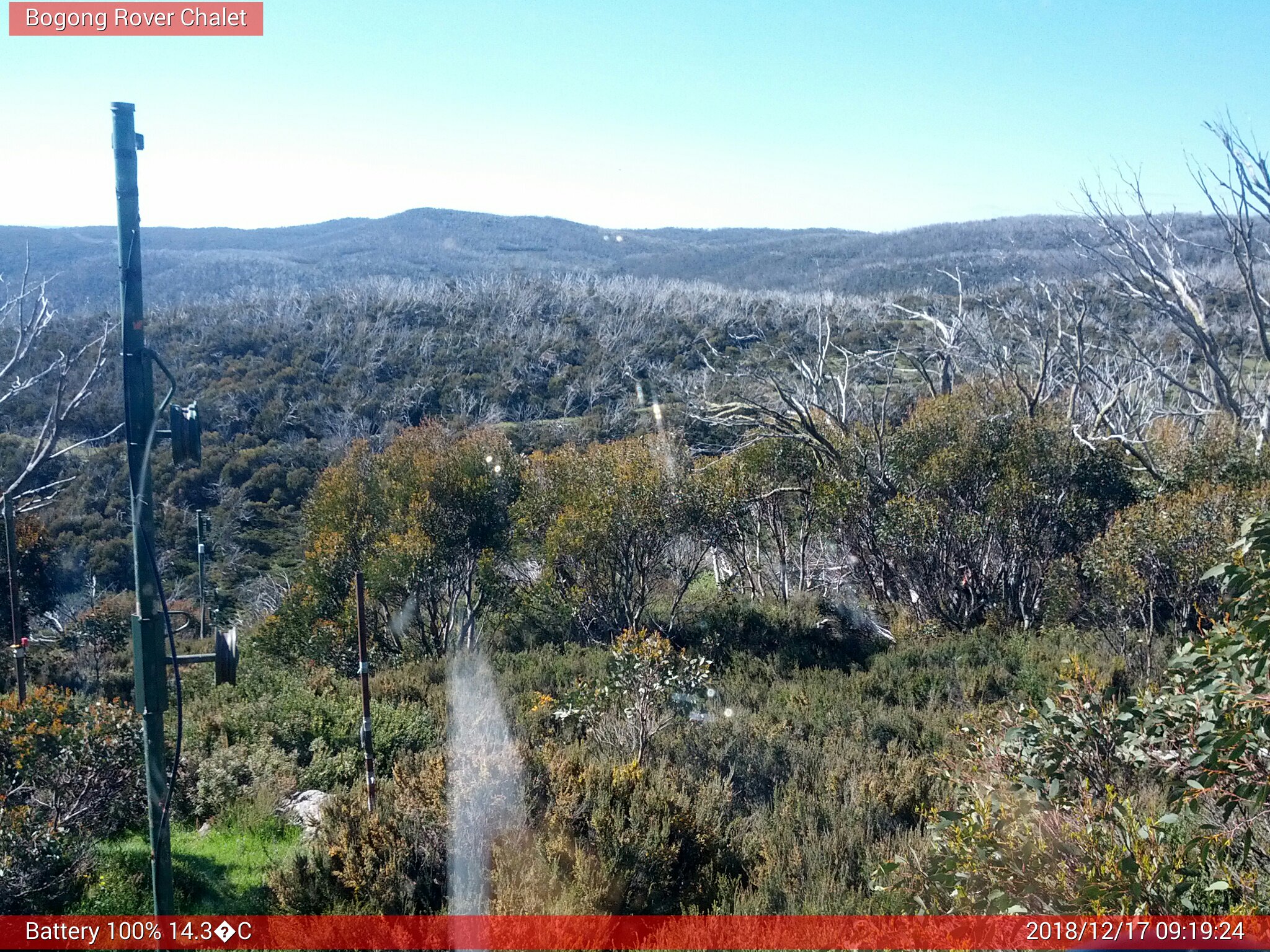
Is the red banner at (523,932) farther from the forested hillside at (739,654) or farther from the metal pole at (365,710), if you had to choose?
the metal pole at (365,710)

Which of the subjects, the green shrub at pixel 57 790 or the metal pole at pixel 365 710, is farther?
the metal pole at pixel 365 710

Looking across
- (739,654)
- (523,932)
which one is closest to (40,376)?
(523,932)

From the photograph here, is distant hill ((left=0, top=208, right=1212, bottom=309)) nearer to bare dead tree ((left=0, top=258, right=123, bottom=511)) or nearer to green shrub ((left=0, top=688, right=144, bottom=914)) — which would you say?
bare dead tree ((left=0, top=258, right=123, bottom=511))

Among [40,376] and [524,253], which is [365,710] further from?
[524,253]

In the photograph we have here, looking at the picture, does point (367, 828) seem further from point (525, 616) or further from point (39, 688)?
point (525, 616)

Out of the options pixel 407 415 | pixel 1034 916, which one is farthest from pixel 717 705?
pixel 407 415

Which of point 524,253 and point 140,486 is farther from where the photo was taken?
point 524,253

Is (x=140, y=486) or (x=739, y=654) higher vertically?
(x=140, y=486)

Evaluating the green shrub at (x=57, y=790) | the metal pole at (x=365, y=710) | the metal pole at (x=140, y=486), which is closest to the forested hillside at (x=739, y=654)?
the green shrub at (x=57, y=790)
